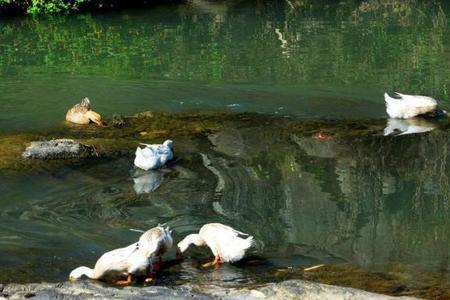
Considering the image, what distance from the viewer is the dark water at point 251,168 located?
6660 mm

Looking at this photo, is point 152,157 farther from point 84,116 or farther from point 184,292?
point 184,292

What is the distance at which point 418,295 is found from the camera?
5.56 m

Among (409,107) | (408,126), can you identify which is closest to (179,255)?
(408,126)

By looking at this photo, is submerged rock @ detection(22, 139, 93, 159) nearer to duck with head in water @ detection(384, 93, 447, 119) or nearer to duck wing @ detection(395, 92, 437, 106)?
duck with head in water @ detection(384, 93, 447, 119)

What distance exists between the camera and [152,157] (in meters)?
8.78

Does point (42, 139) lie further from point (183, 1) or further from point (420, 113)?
point (183, 1)

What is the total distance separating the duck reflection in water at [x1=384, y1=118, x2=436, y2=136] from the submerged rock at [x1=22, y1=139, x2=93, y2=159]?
12.7 ft

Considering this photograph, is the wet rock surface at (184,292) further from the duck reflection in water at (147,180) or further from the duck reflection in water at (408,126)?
the duck reflection in water at (408,126)

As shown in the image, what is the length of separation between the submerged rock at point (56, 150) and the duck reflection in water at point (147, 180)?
0.89m

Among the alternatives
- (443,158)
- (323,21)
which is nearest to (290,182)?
(443,158)

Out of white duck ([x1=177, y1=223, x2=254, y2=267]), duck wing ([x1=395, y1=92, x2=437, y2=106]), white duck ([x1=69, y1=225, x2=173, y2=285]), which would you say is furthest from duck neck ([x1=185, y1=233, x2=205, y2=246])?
duck wing ([x1=395, y1=92, x2=437, y2=106])

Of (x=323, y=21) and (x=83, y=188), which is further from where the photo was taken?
(x=323, y=21)

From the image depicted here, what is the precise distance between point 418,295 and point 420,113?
5649 millimetres

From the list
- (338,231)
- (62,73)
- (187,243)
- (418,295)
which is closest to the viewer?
(418,295)
